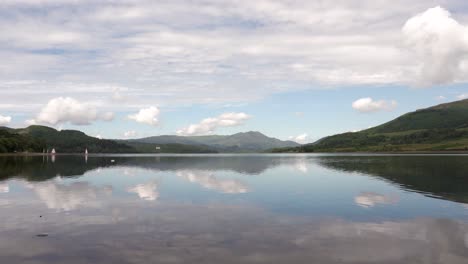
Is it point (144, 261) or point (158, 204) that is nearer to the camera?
point (144, 261)

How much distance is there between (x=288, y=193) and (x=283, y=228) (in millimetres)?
24551

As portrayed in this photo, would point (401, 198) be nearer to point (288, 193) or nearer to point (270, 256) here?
point (288, 193)

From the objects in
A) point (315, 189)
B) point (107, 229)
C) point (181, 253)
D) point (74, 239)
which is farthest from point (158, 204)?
point (315, 189)

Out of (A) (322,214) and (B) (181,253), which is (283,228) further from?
(B) (181,253)

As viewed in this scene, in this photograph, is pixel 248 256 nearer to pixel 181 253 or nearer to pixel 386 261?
pixel 181 253

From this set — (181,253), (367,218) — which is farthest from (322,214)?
(181,253)

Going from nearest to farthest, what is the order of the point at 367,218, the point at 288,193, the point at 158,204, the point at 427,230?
the point at 427,230, the point at 367,218, the point at 158,204, the point at 288,193

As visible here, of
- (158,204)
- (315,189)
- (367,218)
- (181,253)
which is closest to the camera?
(181,253)

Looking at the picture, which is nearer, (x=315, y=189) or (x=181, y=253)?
(x=181, y=253)

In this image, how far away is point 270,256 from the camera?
22.7 m

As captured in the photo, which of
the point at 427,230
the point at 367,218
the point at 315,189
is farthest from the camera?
the point at 315,189

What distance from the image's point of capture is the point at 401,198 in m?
48.0

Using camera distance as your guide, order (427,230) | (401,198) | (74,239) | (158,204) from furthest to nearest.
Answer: (401,198)
(158,204)
(427,230)
(74,239)

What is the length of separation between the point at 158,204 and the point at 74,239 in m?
17.3
